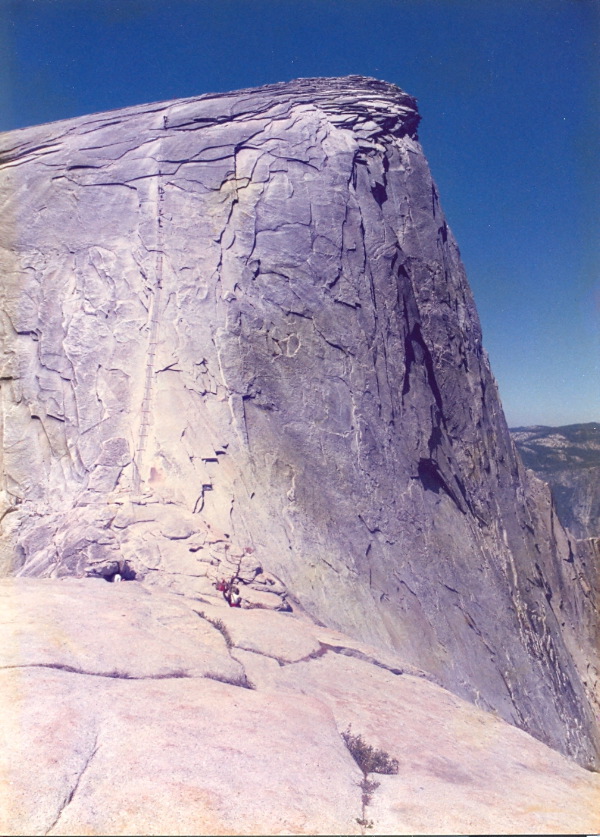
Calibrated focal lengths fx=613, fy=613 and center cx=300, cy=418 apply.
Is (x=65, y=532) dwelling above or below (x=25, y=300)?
below

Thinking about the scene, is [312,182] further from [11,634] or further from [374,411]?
[11,634]

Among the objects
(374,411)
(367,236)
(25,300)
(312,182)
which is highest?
(312,182)

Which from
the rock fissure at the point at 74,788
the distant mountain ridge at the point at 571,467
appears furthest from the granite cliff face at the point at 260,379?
the distant mountain ridge at the point at 571,467

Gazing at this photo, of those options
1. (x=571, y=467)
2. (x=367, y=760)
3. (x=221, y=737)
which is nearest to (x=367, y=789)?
(x=367, y=760)

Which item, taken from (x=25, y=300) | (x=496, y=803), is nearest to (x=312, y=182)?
(x=25, y=300)

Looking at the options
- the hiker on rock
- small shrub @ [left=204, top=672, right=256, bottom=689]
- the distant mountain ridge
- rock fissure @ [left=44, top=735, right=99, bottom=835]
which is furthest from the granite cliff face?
the distant mountain ridge

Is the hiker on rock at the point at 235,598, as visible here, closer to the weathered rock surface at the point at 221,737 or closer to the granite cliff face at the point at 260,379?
the granite cliff face at the point at 260,379

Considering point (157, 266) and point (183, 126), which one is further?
point (183, 126)

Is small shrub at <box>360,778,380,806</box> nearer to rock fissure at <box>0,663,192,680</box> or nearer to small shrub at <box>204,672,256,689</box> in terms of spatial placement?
small shrub at <box>204,672,256,689</box>
